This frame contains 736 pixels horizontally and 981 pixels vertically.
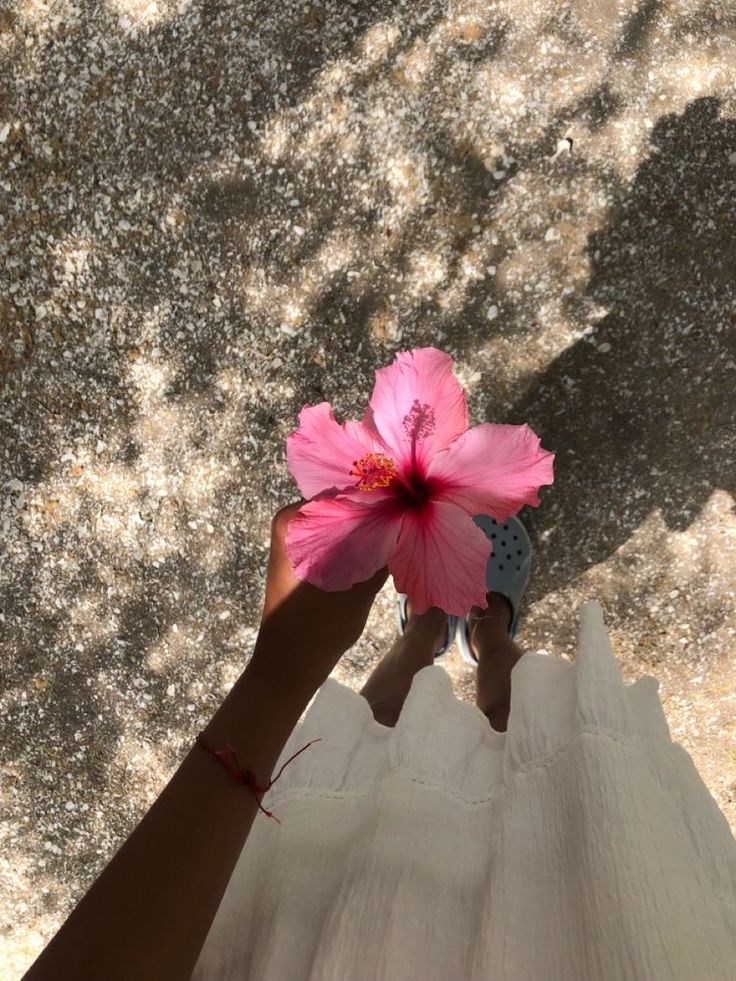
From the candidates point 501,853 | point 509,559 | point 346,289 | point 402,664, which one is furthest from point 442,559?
point 346,289

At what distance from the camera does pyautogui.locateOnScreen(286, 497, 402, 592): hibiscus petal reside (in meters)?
0.91

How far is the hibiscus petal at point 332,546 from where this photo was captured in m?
0.91

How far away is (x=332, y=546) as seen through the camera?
916 millimetres

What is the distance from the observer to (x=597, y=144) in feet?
5.68

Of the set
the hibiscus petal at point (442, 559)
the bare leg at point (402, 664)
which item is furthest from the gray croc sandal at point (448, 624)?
the hibiscus petal at point (442, 559)

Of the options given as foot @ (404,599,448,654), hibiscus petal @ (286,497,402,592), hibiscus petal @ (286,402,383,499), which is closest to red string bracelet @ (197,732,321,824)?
hibiscus petal @ (286,497,402,592)

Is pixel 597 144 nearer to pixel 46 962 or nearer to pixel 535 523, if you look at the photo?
pixel 535 523

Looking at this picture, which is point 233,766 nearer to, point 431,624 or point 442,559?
point 442,559

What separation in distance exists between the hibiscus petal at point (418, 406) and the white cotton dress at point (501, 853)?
36 cm

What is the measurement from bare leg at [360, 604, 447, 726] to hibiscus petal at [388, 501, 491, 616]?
0.61 meters

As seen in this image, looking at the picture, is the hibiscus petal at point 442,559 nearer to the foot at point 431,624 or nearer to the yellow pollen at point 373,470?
the yellow pollen at point 373,470

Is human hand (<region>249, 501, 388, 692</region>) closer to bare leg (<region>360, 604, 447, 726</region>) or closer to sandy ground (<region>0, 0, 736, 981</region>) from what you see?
bare leg (<region>360, 604, 447, 726</region>)

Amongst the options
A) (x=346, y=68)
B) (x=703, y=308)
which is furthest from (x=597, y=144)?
(x=346, y=68)

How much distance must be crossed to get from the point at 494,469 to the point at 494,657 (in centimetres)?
86
